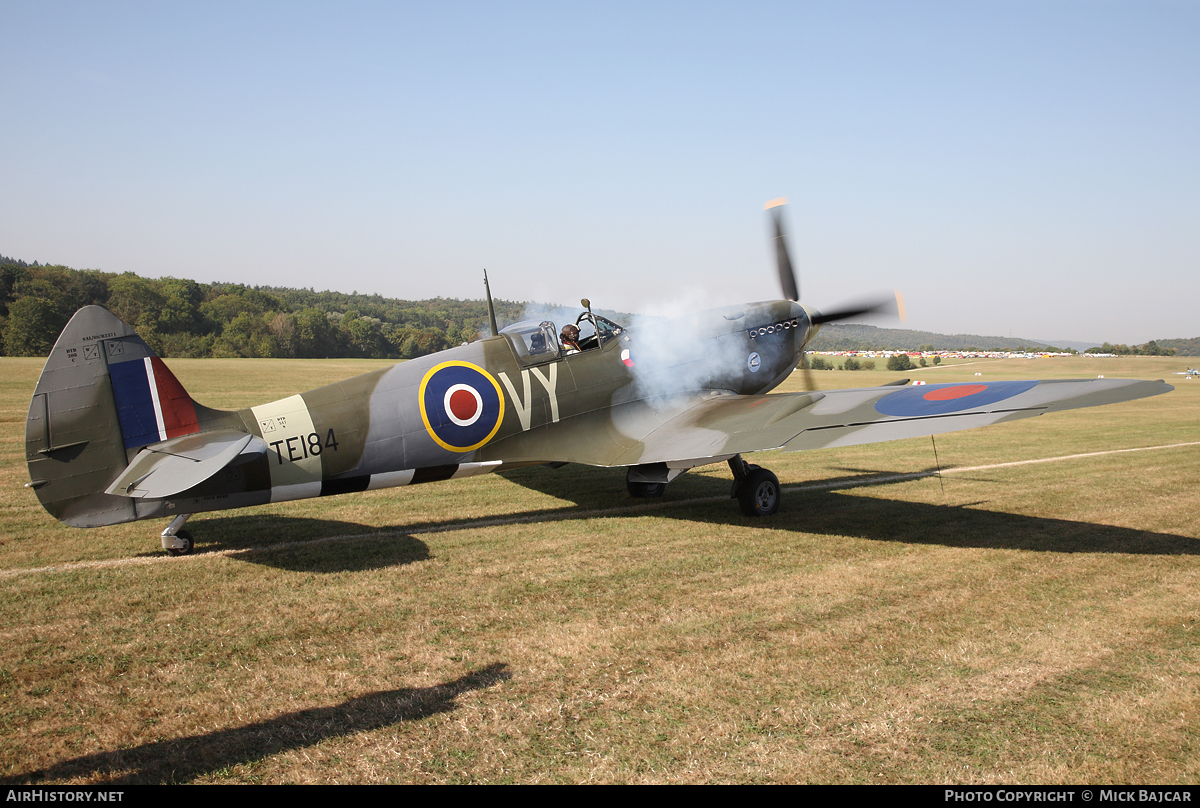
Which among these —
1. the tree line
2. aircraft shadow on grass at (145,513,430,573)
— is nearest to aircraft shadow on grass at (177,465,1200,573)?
aircraft shadow on grass at (145,513,430,573)

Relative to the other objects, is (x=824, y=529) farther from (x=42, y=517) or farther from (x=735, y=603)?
(x=42, y=517)

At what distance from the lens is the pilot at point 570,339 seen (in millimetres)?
8661

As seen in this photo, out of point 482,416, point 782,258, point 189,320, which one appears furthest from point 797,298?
point 189,320

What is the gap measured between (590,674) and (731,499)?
5938mm

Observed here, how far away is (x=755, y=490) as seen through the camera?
339 inches

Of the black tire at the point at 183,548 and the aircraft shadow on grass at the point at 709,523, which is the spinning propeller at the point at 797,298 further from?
the black tire at the point at 183,548

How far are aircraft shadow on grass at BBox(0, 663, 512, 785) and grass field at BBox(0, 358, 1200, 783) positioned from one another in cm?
2

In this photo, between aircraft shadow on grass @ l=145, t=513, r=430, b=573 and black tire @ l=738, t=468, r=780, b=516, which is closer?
aircraft shadow on grass @ l=145, t=513, r=430, b=573

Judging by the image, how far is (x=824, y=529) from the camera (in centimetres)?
797

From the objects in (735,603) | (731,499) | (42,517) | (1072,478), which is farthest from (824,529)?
(42,517)

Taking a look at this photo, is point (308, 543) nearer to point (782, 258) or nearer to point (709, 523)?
point (709, 523)

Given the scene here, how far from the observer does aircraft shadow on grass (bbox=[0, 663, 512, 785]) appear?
124 inches

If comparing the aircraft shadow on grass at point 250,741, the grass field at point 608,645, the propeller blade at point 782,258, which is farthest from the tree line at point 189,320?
the aircraft shadow on grass at point 250,741

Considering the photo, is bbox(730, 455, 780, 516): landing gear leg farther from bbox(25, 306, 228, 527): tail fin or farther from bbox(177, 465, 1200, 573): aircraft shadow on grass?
bbox(25, 306, 228, 527): tail fin
